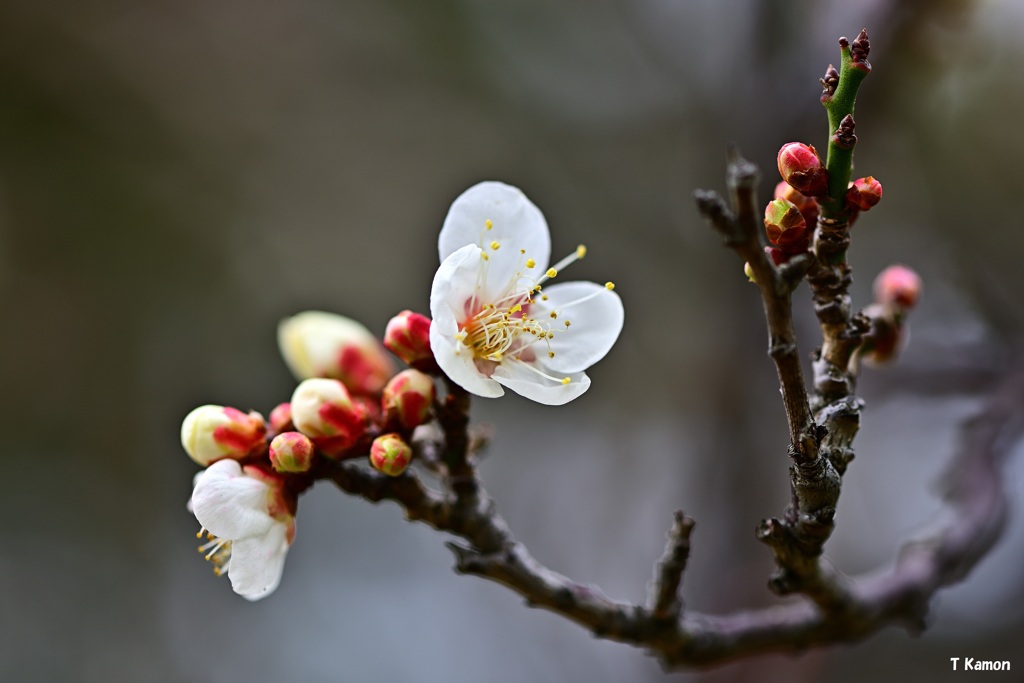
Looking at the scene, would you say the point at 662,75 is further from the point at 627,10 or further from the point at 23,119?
the point at 23,119

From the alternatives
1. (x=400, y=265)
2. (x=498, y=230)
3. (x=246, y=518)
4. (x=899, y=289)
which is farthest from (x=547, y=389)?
(x=400, y=265)

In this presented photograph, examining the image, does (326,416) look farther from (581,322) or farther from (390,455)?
(581,322)

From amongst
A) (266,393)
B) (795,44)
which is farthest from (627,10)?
(266,393)

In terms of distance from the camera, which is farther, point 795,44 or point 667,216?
point 667,216

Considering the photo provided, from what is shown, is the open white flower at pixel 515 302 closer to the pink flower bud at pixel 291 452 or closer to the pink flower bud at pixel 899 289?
the pink flower bud at pixel 291 452

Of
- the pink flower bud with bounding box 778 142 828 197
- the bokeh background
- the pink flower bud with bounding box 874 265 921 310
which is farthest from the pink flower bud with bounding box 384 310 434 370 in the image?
the bokeh background

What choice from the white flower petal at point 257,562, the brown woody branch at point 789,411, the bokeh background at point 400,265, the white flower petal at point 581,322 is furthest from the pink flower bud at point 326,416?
the bokeh background at point 400,265

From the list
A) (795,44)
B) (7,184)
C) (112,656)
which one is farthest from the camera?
(7,184)
